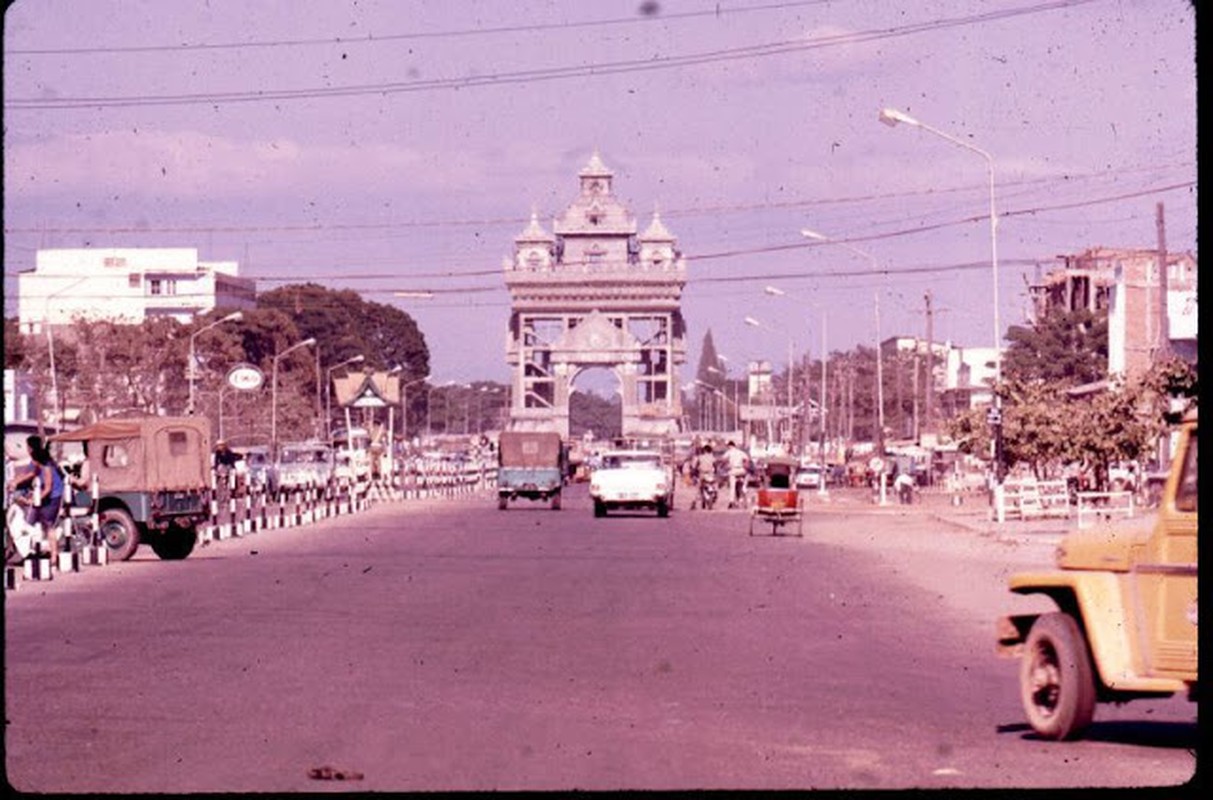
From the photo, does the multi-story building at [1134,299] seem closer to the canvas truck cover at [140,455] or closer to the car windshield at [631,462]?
the car windshield at [631,462]

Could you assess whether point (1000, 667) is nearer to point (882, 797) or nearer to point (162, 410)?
point (882, 797)

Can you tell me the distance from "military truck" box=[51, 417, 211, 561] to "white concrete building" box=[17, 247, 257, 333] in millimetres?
101860

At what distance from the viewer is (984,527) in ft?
147

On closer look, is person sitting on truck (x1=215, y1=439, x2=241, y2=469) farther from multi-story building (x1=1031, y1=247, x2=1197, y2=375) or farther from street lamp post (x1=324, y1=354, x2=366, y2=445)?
street lamp post (x1=324, y1=354, x2=366, y2=445)

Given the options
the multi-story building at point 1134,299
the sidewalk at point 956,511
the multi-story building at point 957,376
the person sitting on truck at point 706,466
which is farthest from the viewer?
the multi-story building at point 957,376

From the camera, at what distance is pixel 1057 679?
12383 millimetres

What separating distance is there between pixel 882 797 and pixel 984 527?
A: 3553 cm

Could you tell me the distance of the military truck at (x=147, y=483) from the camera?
103 ft

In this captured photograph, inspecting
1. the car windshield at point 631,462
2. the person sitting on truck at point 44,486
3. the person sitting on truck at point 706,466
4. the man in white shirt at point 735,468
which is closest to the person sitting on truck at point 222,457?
the car windshield at point 631,462

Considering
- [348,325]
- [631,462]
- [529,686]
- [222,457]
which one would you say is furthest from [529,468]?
[348,325]

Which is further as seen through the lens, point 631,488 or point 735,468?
point 735,468

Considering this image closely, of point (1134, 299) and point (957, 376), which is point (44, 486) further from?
point (957, 376)

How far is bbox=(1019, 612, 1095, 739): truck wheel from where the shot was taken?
12133 millimetres

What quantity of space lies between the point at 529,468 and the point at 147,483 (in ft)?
105
